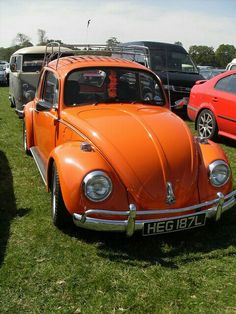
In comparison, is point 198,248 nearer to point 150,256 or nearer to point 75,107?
point 150,256

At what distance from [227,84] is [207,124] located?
923 millimetres

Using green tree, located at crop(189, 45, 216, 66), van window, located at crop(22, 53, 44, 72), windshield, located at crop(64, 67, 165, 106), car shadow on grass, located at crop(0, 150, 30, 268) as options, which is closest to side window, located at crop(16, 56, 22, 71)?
van window, located at crop(22, 53, 44, 72)

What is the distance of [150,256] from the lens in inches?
161

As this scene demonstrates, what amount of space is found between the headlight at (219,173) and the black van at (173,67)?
766cm

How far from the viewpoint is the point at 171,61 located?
42.9 feet

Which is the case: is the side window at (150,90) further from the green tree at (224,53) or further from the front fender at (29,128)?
the green tree at (224,53)

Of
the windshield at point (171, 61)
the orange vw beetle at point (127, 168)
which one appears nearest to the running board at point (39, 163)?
the orange vw beetle at point (127, 168)

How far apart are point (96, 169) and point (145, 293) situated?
1.22 meters

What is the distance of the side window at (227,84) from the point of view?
8.51 m

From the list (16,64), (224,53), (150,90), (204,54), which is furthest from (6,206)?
(224,53)

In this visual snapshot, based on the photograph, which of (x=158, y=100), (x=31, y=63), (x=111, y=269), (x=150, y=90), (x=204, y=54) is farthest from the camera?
(x=204, y=54)

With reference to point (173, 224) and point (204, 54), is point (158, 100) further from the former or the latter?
point (204, 54)

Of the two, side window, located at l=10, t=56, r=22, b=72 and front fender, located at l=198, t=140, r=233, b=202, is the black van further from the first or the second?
front fender, located at l=198, t=140, r=233, b=202

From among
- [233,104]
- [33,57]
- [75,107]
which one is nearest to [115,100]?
[75,107]
